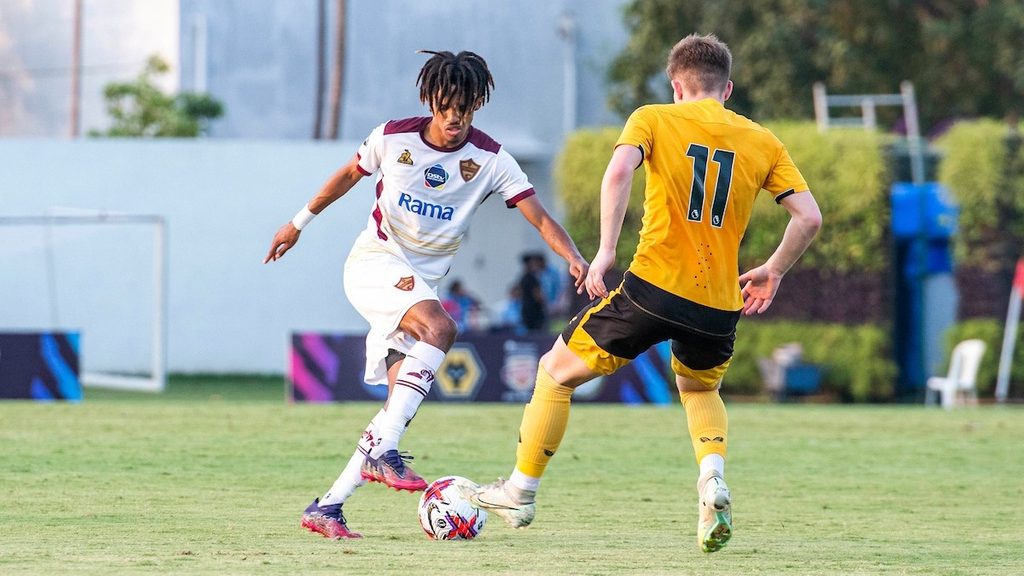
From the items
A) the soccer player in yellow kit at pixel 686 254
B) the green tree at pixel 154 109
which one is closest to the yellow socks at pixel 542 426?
the soccer player in yellow kit at pixel 686 254

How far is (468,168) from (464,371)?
36.7ft

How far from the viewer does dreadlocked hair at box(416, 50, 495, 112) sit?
23.6ft

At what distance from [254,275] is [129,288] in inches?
81.3

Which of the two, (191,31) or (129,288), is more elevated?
(191,31)

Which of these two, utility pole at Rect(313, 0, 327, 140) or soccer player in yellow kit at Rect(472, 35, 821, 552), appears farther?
utility pole at Rect(313, 0, 327, 140)

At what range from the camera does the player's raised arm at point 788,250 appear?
681cm

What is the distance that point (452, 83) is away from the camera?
7.19 m

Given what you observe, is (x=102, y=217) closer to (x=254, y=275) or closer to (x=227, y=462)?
(x=254, y=275)

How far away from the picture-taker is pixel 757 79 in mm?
34719

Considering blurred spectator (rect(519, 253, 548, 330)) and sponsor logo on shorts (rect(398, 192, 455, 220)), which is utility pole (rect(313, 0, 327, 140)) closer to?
blurred spectator (rect(519, 253, 548, 330))

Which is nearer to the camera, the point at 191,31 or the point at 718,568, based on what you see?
the point at 718,568

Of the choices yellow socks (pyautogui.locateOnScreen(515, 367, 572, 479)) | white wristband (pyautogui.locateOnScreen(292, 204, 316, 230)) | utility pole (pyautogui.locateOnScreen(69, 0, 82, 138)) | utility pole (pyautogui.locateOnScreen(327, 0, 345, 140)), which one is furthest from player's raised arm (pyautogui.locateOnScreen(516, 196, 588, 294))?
utility pole (pyautogui.locateOnScreen(69, 0, 82, 138))

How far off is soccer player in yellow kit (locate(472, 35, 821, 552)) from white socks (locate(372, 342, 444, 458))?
53 cm

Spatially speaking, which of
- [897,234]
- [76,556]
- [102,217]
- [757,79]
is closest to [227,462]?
[76,556]
